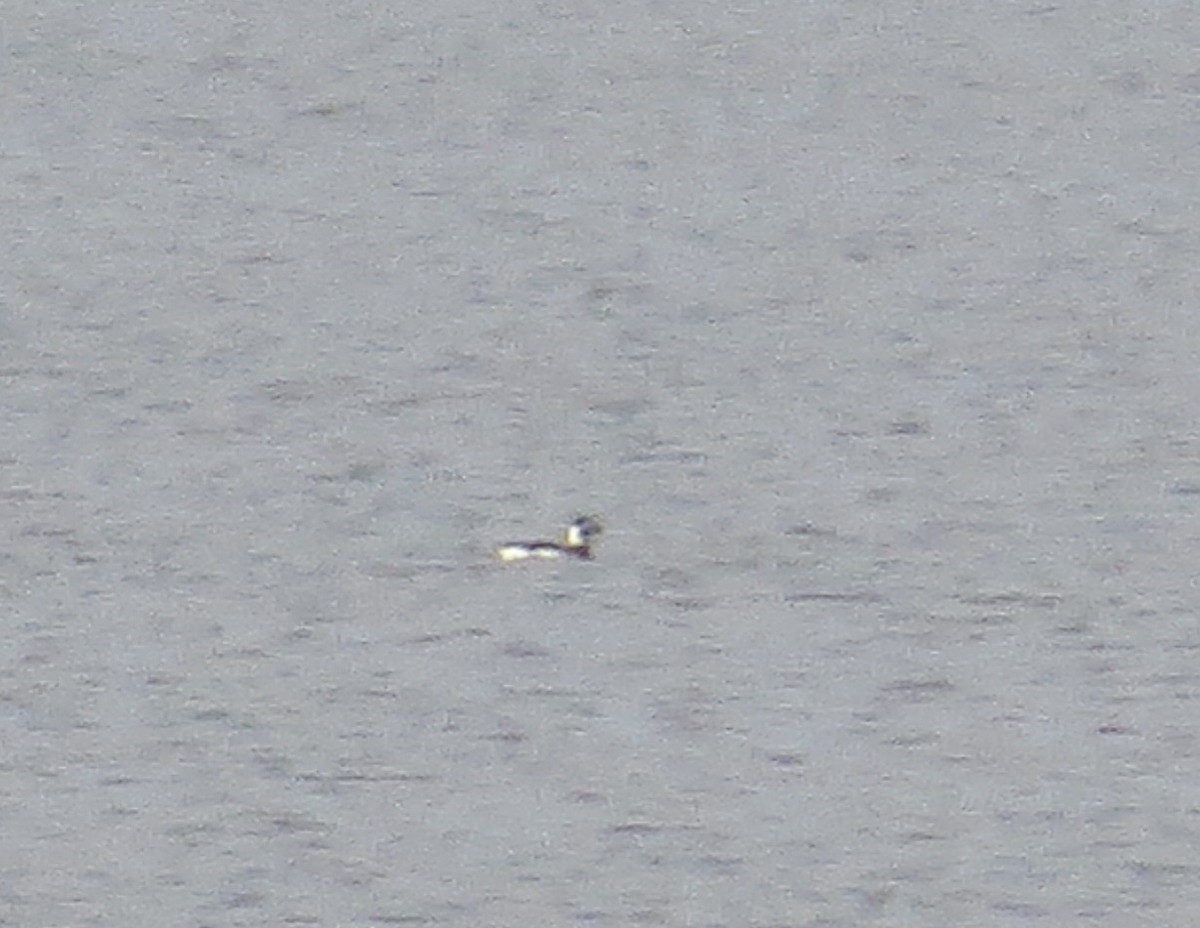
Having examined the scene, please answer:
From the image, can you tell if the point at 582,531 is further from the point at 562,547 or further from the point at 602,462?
the point at 602,462

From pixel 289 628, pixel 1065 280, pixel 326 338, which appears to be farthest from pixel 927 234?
pixel 289 628

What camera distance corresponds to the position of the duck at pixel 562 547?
3650 mm

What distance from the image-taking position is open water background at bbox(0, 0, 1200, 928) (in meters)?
3.23

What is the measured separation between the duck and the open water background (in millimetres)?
28

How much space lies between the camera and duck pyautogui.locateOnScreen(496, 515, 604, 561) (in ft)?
12.0

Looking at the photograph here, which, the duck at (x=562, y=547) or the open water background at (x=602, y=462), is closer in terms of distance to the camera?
the open water background at (x=602, y=462)

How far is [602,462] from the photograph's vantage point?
12.4 feet

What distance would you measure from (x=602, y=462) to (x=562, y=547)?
0.17 m

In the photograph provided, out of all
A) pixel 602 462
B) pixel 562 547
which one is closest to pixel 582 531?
pixel 562 547

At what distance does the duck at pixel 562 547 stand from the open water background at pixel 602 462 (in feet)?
0.09

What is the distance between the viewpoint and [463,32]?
4.59 meters

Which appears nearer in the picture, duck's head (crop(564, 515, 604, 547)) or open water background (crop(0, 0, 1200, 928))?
open water background (crop(0, 0, 1200, 928))

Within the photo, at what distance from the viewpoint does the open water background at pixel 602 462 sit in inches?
127

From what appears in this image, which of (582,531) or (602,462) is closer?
(582,531)
